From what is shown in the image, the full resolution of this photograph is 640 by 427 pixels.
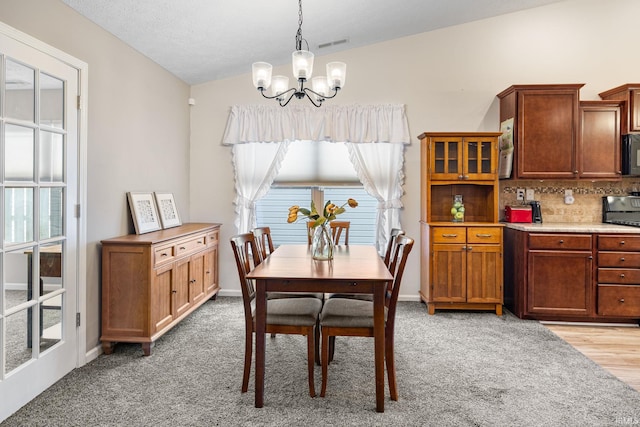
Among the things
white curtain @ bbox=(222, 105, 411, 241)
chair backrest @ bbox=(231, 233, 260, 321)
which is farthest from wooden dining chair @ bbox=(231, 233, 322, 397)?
white curtain @ bbox=(222, 105, 411, 241)

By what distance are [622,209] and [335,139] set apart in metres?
3.29

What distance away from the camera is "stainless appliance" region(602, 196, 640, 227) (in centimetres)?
424

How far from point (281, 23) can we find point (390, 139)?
174 cm

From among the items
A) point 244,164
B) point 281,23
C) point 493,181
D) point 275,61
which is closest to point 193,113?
point 244,164

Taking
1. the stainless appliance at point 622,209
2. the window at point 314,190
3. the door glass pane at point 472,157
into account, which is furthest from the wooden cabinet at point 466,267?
the stainless appliance at point 622,209

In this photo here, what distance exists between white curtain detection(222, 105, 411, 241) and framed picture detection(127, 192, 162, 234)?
1.13 meters

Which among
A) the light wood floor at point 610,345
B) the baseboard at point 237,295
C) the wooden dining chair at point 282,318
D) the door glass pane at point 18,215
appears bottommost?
the light wood floor at point 610,345

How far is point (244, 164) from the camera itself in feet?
15.2

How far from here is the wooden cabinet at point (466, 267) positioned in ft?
13.1

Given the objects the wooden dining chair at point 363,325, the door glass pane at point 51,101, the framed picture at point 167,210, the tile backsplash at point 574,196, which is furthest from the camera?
the tile backsplash at point 574,196

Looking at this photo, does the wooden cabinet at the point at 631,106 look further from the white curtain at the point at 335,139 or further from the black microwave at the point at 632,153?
the white curtain at the point at 335,139

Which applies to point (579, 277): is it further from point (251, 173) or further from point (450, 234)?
point (251, 173)

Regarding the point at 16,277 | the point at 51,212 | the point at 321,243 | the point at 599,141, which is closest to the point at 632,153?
the point at 599,141

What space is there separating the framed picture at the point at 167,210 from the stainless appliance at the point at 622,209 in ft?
15.5
